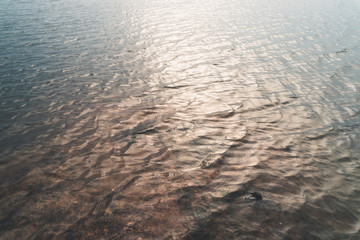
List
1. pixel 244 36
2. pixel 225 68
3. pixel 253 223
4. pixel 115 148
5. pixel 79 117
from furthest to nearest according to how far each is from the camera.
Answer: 1. pixel 244 36
2. pixel 225 68
3. pixel 79 117
4. pixel 115 148
5. pixel 253 223

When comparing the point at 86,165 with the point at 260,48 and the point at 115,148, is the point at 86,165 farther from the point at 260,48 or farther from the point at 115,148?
the point at 260,48

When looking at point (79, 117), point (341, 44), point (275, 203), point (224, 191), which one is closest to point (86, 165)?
point (79, 117)

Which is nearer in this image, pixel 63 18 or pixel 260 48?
pixel 260 48

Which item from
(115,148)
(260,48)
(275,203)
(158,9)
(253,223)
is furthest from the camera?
(158,9)

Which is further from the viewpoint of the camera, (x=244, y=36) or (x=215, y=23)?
(x=215, y=23)

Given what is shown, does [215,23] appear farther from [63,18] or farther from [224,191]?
[224,191]

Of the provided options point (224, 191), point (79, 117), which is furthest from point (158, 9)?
point (224, 191)
